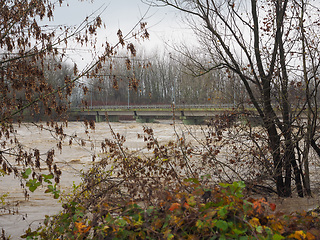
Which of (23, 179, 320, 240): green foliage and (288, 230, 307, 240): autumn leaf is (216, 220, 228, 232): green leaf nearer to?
(23, 179, 320, 240): green foliage

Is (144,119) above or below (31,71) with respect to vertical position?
below

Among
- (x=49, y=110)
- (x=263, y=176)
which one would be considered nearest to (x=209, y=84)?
(x=263, y=176)

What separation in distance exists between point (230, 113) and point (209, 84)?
4.62 ft

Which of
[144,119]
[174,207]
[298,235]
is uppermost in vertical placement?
[174,207]

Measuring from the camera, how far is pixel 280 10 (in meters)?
8.48

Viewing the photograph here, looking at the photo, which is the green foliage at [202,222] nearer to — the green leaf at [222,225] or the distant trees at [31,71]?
the green leaf at [222,225]

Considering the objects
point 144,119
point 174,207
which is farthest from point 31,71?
point 144,119

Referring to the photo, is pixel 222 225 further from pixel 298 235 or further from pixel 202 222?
pixel 298 235

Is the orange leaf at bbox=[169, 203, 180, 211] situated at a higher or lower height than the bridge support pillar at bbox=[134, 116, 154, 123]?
higher

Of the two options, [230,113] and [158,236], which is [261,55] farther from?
[158,236]

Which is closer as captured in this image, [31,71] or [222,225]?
[222,225]

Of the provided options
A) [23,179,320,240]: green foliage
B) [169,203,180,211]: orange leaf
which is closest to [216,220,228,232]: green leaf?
[23,179,320,240]: green foliage

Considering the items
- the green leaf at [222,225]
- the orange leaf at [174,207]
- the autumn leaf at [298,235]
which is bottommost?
→ the autumn leaf at [298,235]

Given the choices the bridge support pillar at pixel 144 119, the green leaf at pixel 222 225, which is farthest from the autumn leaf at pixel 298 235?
the bridge support pillar at pixel 144 119
